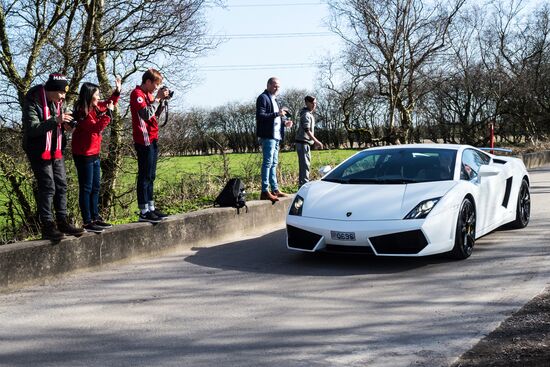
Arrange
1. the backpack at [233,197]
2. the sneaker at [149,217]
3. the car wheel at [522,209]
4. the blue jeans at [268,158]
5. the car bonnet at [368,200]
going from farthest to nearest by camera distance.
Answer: the blue jeans at [268,158] < the backpack at [233,197] < the car wheel at [522,209] < the sneaker at [149,217] < the car bonnet at [368,200]

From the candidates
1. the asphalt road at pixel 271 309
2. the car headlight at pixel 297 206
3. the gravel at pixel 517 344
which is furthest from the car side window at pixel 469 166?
the gravel at pixel 517 344

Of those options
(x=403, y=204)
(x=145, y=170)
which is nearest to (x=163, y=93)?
(x=145, y=170)

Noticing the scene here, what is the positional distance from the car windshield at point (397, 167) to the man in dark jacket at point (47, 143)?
10.6ft

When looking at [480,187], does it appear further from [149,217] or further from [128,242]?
[128,242]

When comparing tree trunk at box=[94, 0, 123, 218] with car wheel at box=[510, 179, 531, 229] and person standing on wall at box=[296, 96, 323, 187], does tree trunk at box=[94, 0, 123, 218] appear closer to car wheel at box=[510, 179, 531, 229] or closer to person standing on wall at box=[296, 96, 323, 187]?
person standing on wall at box=[296, 96, 323, 187]

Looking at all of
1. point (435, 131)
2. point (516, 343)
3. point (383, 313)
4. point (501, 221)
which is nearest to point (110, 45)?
point (501, 221)

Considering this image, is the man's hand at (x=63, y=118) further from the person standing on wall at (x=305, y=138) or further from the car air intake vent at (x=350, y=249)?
the person standing on wall at (x=305, y=138)

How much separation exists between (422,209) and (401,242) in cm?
44

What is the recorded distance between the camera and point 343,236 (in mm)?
6676

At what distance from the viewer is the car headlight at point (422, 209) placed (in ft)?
21.7

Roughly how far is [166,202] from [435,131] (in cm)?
3087

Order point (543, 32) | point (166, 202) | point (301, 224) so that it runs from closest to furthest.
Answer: point (301, 224) → point (166, 202) → point (543, 32)

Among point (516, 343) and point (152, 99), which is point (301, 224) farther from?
point (516, 343)

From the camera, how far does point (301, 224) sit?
23.1 feet
